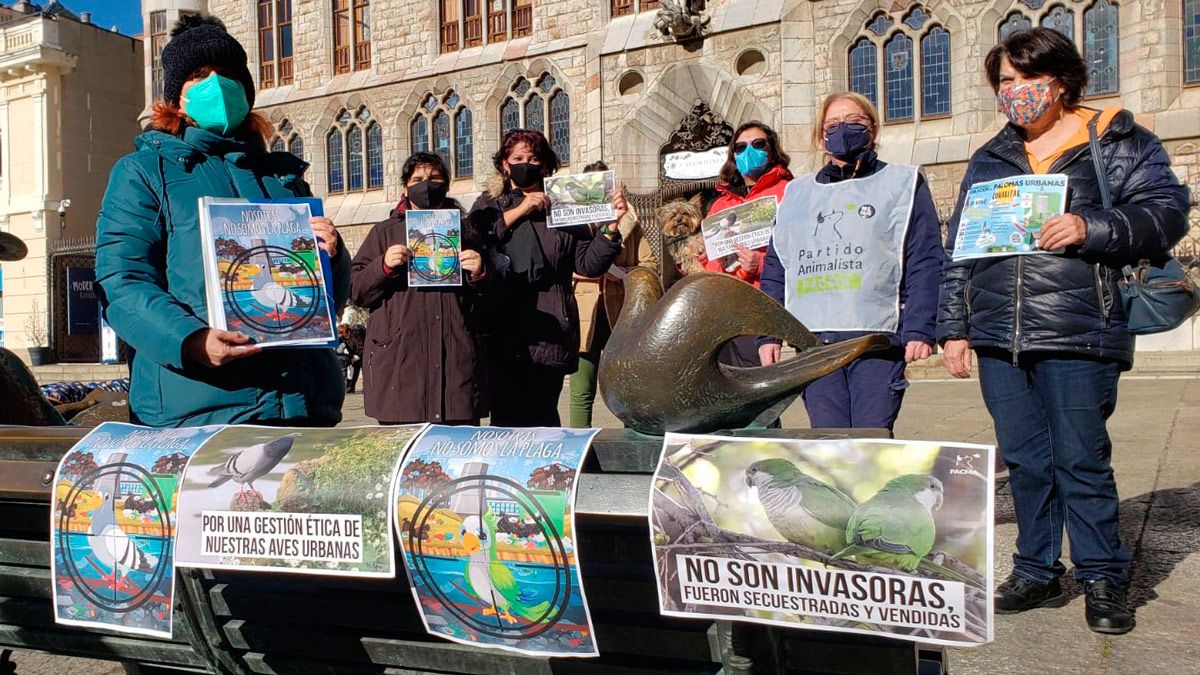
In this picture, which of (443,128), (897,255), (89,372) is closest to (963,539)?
(897,255)

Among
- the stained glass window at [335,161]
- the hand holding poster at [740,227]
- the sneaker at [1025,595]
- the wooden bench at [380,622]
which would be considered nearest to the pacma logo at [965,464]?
the wooden bench at [380,622]

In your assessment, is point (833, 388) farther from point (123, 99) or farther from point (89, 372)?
point (123, 99)

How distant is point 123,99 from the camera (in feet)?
102

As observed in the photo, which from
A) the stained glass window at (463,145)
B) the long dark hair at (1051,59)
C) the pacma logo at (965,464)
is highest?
the stained glass window at (463,145)

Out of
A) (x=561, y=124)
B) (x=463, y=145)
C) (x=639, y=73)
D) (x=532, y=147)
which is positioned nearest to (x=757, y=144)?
(x=532, y=147)

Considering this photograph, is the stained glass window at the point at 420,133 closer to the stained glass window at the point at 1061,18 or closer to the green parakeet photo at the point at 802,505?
the stained glass window at the point at 1061,18

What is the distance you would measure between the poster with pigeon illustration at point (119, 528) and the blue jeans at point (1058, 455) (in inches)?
103

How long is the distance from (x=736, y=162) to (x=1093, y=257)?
Answer: 158 cm

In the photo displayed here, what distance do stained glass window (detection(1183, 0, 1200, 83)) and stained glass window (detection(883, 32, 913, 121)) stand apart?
4.04 m

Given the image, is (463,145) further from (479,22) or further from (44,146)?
(44,146)

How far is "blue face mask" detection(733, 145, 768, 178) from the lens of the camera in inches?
165

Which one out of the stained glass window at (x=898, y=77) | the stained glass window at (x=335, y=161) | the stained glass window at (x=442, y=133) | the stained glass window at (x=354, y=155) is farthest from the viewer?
the stained glass window at (x=335, y=161)

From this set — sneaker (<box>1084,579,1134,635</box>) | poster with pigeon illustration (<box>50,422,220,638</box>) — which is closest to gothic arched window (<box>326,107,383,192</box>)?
sneaker (<box>1084,579,1134,635</box>)

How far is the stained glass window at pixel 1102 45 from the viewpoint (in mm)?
15258
